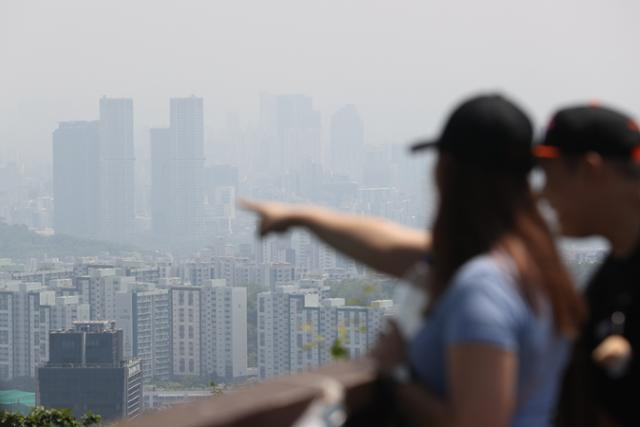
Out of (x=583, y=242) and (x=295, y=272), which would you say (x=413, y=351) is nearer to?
(x=583, y=242)

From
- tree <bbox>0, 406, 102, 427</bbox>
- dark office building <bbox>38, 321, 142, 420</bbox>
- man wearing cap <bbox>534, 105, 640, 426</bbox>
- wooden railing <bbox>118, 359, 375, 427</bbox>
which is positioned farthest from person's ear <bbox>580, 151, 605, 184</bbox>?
dark office building <bbox>38, 321, 142, 420</bbox>

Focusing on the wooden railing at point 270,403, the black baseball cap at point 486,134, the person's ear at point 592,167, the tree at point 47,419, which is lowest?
the tree at point 47,419

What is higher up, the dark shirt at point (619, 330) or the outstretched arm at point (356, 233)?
the outstretched arm at point (356, 233)

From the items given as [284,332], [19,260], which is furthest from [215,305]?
[19,260]

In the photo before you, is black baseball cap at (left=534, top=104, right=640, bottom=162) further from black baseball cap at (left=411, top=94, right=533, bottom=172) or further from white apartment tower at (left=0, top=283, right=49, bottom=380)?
white apartment tower at (left=0, top=283, right=49, bottom=380)

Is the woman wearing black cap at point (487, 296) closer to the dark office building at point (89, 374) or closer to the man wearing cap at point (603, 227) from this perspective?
the man wearing cap at point (603, 227)

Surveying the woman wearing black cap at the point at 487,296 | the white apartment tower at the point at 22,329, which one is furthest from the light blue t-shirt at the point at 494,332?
the white apartment tower at the point at 22,329

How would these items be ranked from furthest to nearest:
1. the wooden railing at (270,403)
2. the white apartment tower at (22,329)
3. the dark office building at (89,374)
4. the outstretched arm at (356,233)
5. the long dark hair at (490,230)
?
the white apartment tower at (22,329), the dark office building at (89,374), the outstretched arm at (356,233), the long dark hair at (490,230), the wooden railing at (270,403)
